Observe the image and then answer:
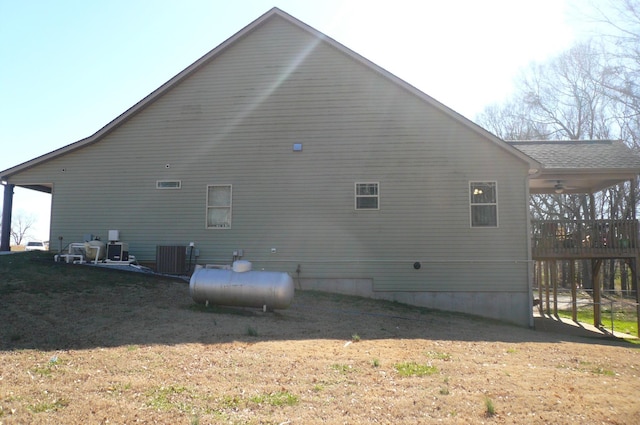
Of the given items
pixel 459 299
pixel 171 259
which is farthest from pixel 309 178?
pixel 459 299

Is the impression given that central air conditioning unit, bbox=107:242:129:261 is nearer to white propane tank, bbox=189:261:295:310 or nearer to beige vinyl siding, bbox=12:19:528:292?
beige vinyl siding, bbox=12:19:528:292

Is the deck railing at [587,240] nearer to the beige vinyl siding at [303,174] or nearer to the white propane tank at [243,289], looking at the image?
the beige vinyl siding at [303,174]

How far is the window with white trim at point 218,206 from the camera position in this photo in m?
15.4

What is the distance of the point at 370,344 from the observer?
8.89m

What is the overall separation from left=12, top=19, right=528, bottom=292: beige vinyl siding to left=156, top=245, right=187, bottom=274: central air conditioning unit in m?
0.42

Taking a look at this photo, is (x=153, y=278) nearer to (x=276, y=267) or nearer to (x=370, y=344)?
(x=276, y=267)

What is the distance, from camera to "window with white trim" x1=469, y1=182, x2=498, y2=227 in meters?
14.5

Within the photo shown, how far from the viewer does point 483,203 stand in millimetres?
14547

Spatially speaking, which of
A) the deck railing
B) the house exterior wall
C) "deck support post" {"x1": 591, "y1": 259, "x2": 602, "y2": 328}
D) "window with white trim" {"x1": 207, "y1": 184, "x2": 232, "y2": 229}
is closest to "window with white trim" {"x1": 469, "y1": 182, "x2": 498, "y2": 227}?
the house exterior wall

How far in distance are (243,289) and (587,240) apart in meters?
10.6

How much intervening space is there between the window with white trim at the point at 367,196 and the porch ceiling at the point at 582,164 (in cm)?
458

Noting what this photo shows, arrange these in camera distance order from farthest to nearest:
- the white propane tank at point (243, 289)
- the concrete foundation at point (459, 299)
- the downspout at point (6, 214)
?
the downspout at point (6, 214), the concrete foundation at point (459, 299), the white propane tank at point (243, 289)

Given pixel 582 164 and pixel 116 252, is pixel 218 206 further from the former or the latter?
pixel 582 164

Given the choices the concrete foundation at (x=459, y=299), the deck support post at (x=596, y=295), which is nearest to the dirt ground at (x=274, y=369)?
the concrete foundation at (x=459, y=299)
